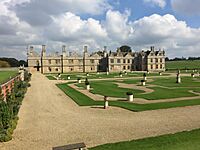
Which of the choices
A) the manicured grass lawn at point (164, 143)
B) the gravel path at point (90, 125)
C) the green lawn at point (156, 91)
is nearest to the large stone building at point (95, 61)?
the green lawn at point (156, 91)

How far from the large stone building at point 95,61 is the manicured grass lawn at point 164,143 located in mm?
79887

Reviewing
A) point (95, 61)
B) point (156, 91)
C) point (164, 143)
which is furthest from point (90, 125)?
point (95, 61)

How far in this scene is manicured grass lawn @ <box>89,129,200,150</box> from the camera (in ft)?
34.1

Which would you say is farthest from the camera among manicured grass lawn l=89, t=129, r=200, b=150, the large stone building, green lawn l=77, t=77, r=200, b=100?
the large stone building

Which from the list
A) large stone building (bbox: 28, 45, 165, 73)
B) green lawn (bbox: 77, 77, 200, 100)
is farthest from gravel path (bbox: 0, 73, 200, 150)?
large stone building (bbox: 28, 45, 165, 73)

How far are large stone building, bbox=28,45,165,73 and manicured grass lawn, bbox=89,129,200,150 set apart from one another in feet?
262

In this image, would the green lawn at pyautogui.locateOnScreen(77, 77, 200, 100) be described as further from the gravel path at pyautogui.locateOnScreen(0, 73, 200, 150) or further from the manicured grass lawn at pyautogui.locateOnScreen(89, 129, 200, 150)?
the manicured grass lawn at pyautogui.locateOnScreen(89, 129, 200, 150)

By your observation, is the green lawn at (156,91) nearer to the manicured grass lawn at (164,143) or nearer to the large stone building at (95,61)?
the manicured grass lawn at (164,143)

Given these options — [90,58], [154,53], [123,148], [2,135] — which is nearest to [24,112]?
[2,135]

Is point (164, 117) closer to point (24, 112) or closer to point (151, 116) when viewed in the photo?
point (151, 116)

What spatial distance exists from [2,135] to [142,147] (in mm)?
7171

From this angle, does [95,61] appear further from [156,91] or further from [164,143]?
[164,143]

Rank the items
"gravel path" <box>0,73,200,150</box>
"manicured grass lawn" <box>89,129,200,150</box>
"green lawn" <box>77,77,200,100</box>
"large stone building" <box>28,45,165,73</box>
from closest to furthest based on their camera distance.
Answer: "manicured grass lawn" <box>89,129,200,150</box>
"gravel path" <box>0,73,200,150</box>
"green lawn" <box>77,77,200,100</box>
"large stone building" <box>28,45,165,73</box>

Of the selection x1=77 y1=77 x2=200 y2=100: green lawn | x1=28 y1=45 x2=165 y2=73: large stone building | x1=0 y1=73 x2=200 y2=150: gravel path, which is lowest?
x1=0 y1=73 x2=200 y2=150: gravel path
